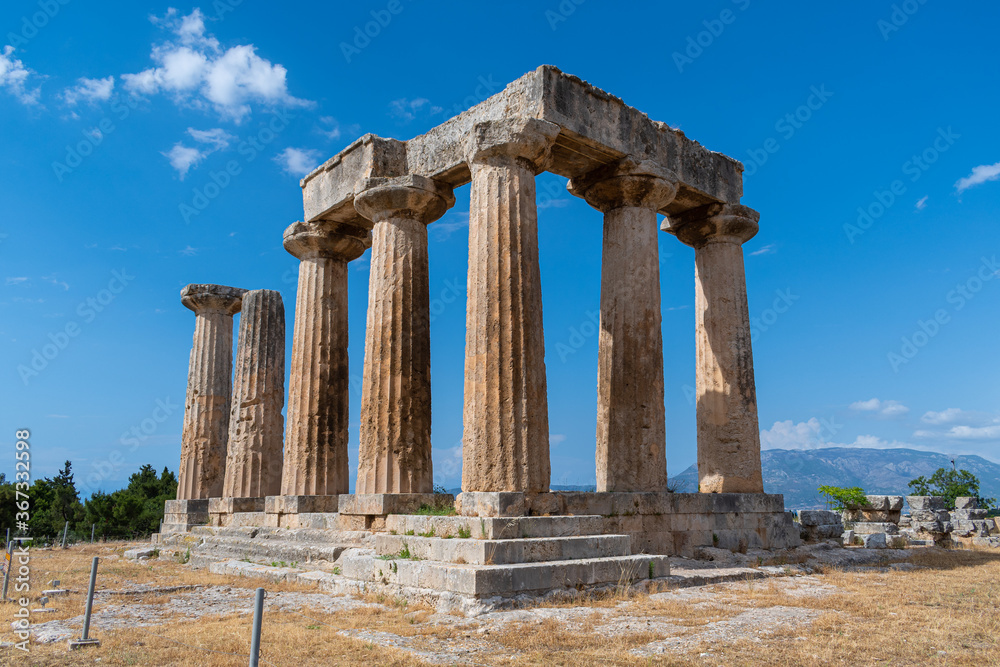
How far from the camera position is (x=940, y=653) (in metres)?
7.33

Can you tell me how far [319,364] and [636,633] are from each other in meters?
12.2

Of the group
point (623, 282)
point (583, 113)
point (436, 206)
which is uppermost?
point (583, 113)

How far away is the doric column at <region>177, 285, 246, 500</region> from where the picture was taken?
24.3m

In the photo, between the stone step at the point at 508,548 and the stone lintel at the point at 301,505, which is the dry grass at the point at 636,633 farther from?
the stone lintel at the point at 301,505

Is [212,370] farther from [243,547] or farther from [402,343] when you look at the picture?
[402,343]

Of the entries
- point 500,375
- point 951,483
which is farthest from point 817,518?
point 951,483

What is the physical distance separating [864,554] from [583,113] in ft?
38.7

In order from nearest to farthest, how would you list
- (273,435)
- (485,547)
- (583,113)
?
1. (485,547)
2. (583,113)
3. (273,435)

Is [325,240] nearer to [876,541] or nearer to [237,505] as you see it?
[237,505]

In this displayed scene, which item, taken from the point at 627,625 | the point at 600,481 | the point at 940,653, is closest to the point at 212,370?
the point at 600,481

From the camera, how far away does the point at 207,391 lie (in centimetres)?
2489

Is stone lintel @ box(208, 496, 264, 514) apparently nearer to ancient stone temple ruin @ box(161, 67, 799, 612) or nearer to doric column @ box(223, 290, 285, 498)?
ancient stone temple ruin @ box(161, 67, 799, 612)

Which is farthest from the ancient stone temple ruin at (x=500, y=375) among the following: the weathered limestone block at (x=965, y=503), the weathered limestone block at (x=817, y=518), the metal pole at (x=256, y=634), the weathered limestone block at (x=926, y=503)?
the weathered limestone block at (x=965, y=503)

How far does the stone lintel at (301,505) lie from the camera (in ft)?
55.9
